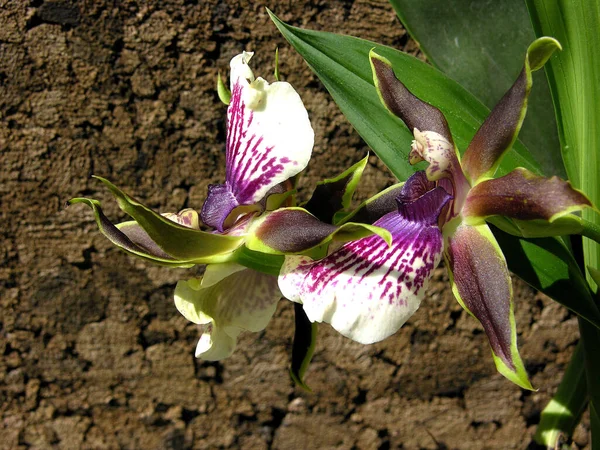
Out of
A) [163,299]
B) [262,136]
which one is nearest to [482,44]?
[262,136]

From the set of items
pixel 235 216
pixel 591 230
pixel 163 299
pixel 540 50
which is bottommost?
pixel 163 299

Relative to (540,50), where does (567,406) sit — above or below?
below

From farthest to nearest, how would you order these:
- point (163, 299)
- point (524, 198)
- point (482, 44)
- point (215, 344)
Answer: point (163, 299) < point (482, 44) < point (215, 344) < point (524, 198)

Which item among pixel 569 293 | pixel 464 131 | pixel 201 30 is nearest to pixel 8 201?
pixel 201 30

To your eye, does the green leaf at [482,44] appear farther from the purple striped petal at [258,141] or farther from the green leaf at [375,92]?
the purple striped petal at [258,141]

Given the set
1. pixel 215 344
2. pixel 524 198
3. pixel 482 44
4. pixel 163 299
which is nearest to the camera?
pixel 524 198

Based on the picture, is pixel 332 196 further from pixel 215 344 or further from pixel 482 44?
pixel 482 44

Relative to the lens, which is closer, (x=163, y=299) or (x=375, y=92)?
(x=375, y=92)
